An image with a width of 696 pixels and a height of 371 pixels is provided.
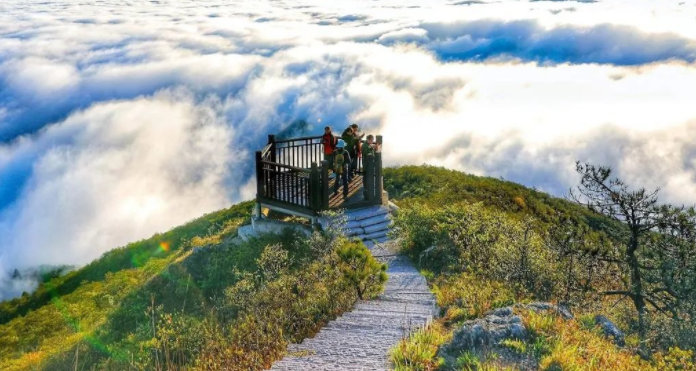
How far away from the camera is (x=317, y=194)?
58.6ft

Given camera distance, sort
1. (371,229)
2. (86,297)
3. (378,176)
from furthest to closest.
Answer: (86,297)
(378,176)
(371,229)

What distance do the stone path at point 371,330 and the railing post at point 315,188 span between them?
4.11 metres

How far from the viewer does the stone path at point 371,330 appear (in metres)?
8.38

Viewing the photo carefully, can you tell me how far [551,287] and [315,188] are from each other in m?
7.51

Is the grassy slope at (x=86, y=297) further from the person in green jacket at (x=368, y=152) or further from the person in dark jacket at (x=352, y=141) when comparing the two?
the person in dark jacket at (x=352, y=141)

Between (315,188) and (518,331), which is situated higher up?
(518,331)

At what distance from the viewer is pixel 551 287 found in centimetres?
1270

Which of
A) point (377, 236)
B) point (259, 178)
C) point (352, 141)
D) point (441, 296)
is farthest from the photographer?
point (352, 141)

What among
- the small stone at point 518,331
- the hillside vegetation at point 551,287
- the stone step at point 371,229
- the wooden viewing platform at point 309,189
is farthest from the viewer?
the wooden viewing platform at point 309,189

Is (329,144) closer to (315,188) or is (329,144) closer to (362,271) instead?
(315,188)

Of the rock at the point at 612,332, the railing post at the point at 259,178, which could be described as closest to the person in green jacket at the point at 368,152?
the railing post at the point at 259,178

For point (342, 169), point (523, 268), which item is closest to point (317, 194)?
point (342, 169)

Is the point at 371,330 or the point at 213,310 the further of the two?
the point at 213,310

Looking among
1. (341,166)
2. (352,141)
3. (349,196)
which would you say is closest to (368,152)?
(341,166)
